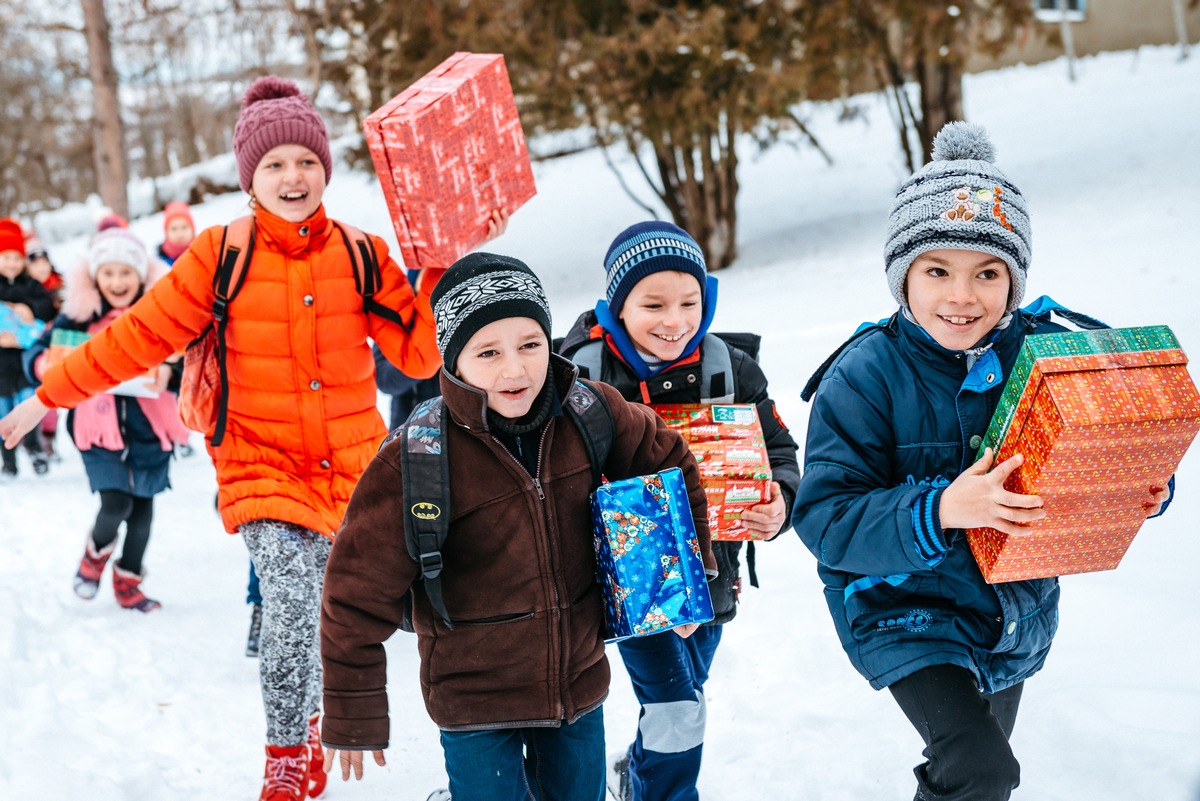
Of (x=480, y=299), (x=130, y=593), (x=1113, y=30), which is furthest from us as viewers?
(x=1113, y=30)

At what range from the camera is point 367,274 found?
3852 millimetres

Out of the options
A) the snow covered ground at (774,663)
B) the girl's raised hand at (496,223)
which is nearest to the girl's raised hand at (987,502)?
the snow covered ground at (774,663)

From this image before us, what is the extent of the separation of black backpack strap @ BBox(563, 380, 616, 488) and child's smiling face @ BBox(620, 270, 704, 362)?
2.00ft

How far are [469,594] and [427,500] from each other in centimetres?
28

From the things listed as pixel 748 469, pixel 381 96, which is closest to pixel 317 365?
pixel 748 469

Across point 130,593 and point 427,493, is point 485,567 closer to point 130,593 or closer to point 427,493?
point 427,493

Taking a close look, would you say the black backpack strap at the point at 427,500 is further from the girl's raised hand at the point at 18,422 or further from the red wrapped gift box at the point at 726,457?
the girl's raised hand at the point at 18,422

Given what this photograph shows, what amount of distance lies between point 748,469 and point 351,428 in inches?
59.1

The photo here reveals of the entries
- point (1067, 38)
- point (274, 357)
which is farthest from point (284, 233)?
point (1067, 38)

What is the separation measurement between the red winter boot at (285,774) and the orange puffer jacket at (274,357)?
75 cm

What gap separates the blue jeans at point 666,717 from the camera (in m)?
3.17

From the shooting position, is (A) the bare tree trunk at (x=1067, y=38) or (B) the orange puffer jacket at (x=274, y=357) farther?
(A) the bare tree trunk at (x=1067, y=38)

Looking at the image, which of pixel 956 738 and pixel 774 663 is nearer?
pixel 956 738

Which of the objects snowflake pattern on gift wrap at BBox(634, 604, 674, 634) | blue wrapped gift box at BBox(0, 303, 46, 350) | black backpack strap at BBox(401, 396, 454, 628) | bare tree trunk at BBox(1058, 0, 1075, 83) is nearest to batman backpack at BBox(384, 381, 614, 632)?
black backpack strap at BBox(401, 396, 454, 628)
